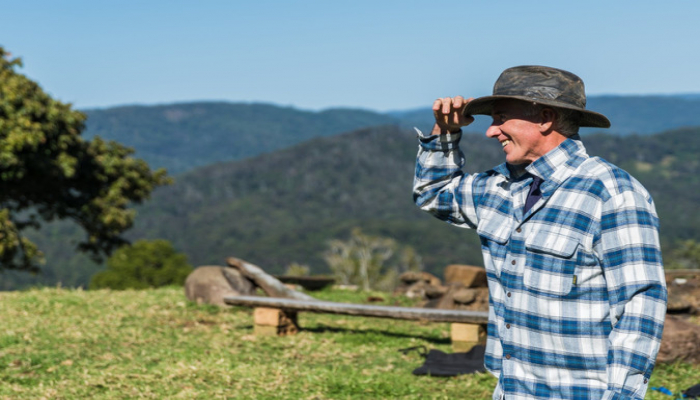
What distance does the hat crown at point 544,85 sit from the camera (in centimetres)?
281

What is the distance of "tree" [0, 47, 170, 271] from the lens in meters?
18.3

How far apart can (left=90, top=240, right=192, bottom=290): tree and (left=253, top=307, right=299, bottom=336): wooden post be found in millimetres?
8573

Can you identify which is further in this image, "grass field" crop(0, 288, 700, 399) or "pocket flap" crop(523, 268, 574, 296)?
"grass field" crop(0, 288, 700, 399)

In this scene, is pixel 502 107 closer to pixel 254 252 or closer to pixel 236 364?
pixel 236 364

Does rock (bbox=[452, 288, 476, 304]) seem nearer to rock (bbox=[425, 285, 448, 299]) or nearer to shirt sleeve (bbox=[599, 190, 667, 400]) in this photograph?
rock (bbox=[425, 285, 448, 299])

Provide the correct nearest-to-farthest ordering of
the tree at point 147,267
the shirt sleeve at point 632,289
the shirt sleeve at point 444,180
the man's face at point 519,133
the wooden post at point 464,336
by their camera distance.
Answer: the shirt sleeve at point 632,289, the man's face at point 519,133, the shirt sleeve at point 444,180, the wooden post at point 464,336, the tree at point 147,267

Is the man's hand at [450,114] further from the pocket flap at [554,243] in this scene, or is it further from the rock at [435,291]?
the rock at [435,291]

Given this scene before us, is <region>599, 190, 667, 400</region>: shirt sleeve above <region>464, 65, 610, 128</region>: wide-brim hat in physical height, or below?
below

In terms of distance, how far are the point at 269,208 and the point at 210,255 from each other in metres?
44.1

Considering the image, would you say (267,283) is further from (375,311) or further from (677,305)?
(677,305)

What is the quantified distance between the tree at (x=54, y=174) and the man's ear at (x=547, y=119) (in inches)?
688

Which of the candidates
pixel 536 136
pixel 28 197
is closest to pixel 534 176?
pixel 536 136

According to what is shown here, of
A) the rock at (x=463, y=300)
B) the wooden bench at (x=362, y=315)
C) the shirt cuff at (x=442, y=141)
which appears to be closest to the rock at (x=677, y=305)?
the rock at (x=463, y=300)

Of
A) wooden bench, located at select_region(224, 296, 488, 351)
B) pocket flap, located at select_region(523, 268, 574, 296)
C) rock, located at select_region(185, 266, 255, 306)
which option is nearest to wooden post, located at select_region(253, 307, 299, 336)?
wooden bench, located at select_region(224, 296, 488, 351)
